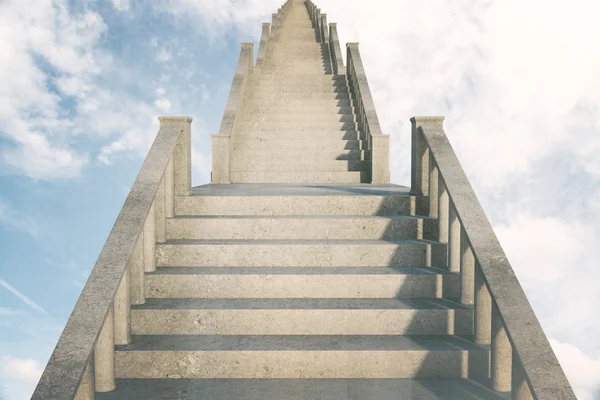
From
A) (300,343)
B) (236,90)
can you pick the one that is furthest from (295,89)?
(300,343)

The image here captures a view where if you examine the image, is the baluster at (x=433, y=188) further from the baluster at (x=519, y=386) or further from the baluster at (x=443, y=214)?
the baluster at (x=519, y=386)

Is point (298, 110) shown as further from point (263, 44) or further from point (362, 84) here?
point (263, 44)

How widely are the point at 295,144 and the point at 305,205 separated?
14.5ft

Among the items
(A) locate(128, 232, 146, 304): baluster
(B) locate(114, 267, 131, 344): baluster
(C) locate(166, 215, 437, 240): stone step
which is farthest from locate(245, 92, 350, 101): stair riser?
(B) locate(114, 267, 131, 344): baluster

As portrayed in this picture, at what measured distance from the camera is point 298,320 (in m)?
4.13

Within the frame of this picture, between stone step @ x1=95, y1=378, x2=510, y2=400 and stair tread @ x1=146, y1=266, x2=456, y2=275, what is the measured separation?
102 centimetres

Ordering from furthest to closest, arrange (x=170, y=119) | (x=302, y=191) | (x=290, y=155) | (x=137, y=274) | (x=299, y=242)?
(x=290, y=155) → (x=302, y=191) → (x=170, y=119) → (x=299, y=242) → (x=137, y=274)

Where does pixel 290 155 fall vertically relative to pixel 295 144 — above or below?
below

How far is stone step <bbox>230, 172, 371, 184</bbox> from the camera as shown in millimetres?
8938

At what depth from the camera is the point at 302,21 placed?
22.7m

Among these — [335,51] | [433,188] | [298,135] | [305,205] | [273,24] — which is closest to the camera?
[433,188]

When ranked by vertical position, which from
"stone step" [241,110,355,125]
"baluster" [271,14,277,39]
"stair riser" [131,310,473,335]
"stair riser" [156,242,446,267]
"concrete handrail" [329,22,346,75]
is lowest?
"stair riser" [131,310,473,335]

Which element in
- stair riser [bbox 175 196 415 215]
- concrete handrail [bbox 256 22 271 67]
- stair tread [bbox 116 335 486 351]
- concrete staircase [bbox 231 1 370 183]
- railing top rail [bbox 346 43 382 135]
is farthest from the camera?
concrete handrail [bbox 256 22 271 67]

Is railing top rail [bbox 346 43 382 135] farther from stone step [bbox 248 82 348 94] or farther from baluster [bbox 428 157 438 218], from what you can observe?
baluster [bbox 428 157 438 218]
